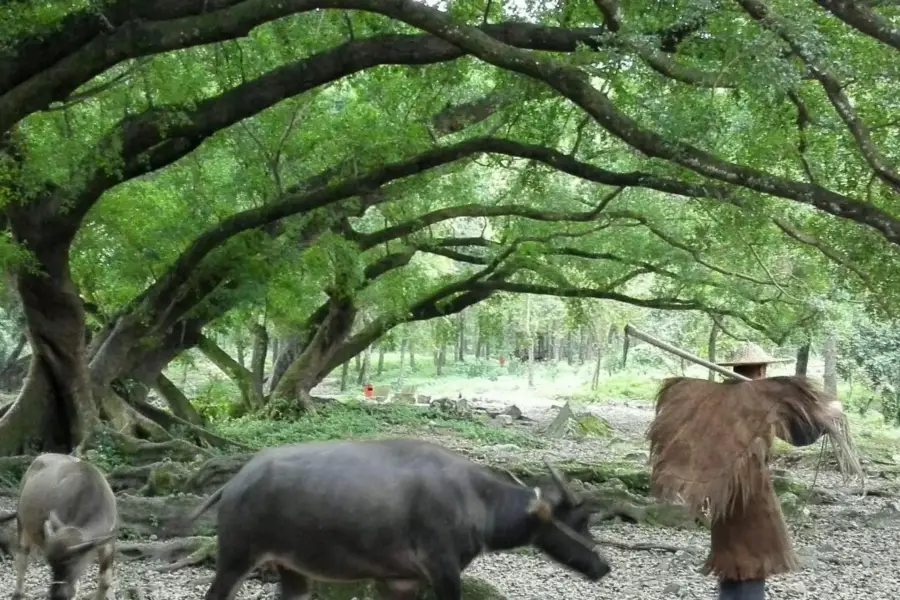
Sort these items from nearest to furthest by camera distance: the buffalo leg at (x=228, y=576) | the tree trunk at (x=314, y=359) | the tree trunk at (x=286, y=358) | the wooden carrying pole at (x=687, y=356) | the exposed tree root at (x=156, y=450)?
the buffalo leg at (x=228, y=576) → the wooden carrying pole at (x=687, y=356) → the exposed tree root at (x=156, y=450) → the tree trunk at (x=314, y=359) → the tree trunk at (x=286, y=358)

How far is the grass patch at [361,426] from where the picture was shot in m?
16.3

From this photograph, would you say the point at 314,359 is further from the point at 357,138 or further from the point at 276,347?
the point at 276,347

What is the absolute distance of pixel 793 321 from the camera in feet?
52.3

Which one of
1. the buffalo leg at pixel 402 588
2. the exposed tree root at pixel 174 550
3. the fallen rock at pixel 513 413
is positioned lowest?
the exposed tree root at pixel 174 550

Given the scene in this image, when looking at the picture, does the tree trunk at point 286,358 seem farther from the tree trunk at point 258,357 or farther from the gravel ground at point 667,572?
the gravel ground at point 667,572

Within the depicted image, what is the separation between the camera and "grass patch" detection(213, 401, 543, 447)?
1630 cm

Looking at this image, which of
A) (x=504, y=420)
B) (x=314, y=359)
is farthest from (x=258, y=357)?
(x=504, y=420)

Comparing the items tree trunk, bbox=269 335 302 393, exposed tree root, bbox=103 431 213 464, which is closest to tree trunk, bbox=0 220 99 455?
exposed tree root, bbox=103 431 213 464

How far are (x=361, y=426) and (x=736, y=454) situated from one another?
14.8 meters

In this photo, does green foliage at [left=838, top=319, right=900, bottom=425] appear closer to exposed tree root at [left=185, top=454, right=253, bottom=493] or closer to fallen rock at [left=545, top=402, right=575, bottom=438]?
fallen rock at [left=545, top=402, right=575, bottom=438]

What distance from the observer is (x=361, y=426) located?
1900cm

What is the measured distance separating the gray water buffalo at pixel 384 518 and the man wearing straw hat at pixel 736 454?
1.06 metres


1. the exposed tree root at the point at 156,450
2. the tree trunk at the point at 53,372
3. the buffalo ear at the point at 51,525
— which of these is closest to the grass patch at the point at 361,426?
the exposed tree root at the point at 156,450

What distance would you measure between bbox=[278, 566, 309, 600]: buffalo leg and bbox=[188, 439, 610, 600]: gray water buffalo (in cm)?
25
